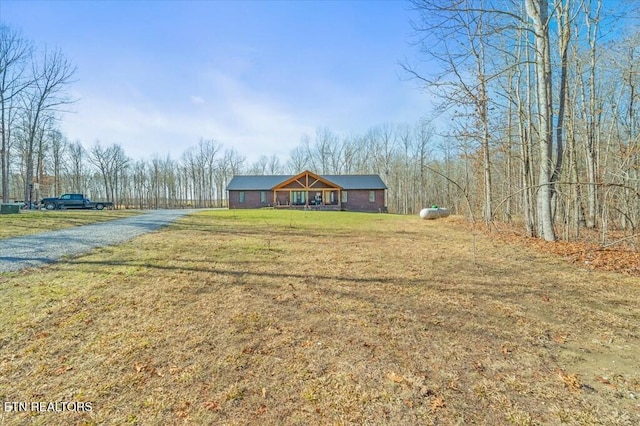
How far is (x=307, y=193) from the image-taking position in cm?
3017

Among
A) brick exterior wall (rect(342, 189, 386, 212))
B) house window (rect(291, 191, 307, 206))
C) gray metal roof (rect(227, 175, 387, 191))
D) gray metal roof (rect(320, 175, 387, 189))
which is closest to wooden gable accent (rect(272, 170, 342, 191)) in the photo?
house window (rect(291, 191, 307, 206))

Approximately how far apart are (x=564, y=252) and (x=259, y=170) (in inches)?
2052

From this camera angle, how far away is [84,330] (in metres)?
3.11

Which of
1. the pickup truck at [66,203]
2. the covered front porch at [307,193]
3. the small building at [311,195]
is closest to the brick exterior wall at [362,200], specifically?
the small building at [311,195]

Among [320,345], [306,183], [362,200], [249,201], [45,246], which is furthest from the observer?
[362,200]

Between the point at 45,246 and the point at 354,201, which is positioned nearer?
the point at 45,246

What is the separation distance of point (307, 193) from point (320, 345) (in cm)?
2754

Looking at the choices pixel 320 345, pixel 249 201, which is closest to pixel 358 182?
pixel 249 201

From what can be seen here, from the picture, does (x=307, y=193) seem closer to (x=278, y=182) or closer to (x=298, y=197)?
(x=298, y=197)

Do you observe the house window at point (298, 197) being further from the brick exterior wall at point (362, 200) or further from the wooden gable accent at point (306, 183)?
the brick exterior wall at point (362, 200)

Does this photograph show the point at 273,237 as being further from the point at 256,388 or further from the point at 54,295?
the point at 256,388

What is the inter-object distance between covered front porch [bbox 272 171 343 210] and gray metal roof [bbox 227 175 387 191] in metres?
1.30

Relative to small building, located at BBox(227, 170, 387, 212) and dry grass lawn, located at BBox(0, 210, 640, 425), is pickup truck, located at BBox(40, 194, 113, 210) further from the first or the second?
dry grass lawn, located at BBox(0, 210, 640, 425)

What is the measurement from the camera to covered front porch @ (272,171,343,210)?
30.0 metres
